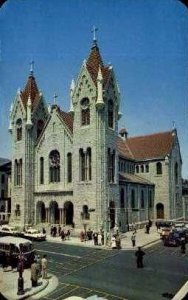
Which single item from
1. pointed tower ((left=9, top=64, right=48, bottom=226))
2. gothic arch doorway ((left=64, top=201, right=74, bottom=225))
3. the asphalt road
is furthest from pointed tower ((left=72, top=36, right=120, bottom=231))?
the asphalt road

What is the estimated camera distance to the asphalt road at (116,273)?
14.5 metres

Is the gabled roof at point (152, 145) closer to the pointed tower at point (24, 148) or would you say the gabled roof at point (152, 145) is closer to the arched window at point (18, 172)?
the pointed tower at point (24, 148)

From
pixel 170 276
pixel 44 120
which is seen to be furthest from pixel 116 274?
pixel 44 120

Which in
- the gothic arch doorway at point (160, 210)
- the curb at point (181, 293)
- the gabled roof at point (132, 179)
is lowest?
the curb at point (181, 293)

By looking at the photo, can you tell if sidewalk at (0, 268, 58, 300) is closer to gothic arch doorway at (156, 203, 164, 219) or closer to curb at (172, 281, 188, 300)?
curb at (172, 281, 188, 300)

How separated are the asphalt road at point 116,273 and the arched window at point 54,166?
13611 millimetres

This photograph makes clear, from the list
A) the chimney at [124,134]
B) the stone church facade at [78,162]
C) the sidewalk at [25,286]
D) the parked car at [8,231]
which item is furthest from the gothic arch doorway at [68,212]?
the sidewalk at [25,286]

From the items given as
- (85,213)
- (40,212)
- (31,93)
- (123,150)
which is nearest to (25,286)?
(85,213)

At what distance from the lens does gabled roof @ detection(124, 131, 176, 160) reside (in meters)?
46.1

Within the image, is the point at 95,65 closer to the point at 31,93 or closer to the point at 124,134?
the point at 31,93

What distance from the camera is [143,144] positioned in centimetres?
4959

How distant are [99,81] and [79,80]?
2644 mm

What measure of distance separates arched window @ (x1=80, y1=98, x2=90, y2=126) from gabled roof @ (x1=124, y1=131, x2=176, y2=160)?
46.5 feet

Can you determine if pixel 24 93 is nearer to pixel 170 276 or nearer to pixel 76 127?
pixel 76 127
